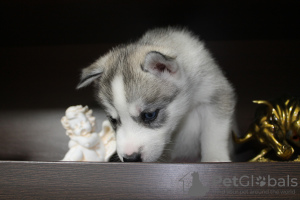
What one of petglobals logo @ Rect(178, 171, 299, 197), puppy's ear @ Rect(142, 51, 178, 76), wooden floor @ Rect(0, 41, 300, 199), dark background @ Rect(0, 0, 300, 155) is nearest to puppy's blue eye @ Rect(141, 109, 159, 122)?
puppy's ear @ Rect(142, 51, 178, 76)

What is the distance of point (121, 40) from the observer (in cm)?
167

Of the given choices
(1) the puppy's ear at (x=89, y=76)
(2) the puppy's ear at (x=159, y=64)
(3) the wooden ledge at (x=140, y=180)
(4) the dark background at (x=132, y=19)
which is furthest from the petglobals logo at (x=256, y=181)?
(4) the dark background at (x=132, y=19)

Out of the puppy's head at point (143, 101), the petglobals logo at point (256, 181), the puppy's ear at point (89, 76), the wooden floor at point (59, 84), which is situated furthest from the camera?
the wooden floor at point (59, 84)

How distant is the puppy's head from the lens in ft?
3.39

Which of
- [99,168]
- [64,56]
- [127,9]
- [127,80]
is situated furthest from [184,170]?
[64,56]

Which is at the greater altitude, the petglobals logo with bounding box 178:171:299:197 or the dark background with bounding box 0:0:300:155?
the dark background with bounding box 0:0:300:155

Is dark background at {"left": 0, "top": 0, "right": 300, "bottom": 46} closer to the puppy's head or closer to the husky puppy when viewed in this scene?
the husky puppy

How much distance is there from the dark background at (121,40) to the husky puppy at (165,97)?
0.50ft

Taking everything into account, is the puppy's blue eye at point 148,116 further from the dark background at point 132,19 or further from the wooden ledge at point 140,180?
the dark background at point 132,19

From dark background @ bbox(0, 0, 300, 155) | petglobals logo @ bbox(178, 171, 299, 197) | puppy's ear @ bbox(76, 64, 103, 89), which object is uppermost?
dark background @ bbox(0, 0, 300, 155)

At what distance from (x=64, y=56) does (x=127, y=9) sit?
0.53 meters

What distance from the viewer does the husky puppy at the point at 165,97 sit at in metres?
1.06

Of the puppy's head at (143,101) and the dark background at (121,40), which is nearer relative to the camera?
the puppy's head at (143,101)

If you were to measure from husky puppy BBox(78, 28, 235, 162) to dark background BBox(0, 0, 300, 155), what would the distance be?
15cm
